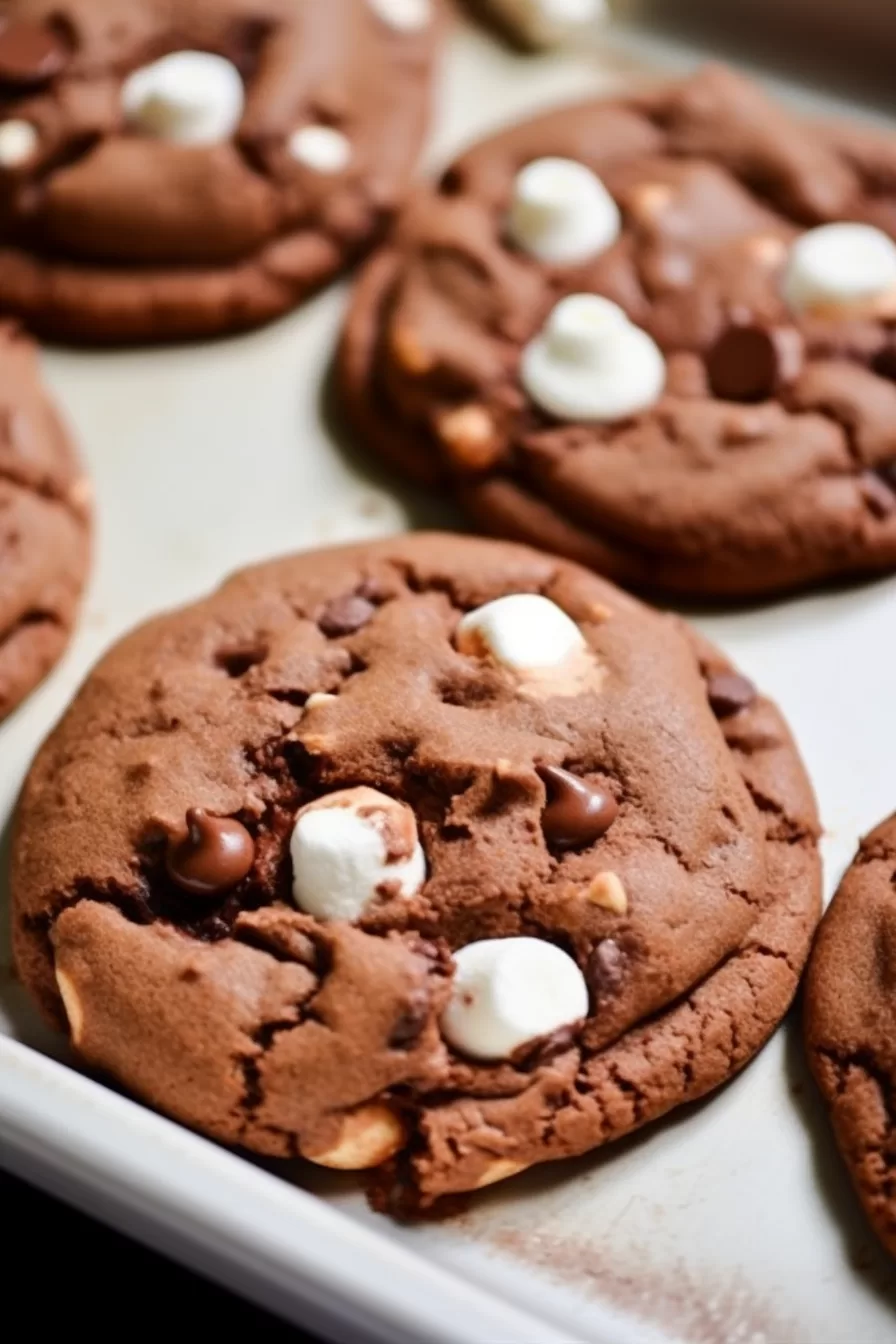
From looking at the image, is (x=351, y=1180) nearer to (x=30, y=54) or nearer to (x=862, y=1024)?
(x=862, y=1024)

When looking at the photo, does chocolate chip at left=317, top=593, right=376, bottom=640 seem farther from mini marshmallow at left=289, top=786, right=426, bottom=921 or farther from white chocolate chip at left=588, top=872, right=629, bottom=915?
white chocolate chip at left=588, top=872, right=629, bottom=915

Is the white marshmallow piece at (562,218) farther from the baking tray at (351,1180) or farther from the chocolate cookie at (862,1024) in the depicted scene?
the chocolate cookie at (862,1024)

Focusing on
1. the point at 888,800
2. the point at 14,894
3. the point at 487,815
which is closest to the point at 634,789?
the point at 487,815

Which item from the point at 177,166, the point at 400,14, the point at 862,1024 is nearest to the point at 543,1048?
the point at 862,1024

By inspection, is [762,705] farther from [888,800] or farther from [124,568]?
[124,568]

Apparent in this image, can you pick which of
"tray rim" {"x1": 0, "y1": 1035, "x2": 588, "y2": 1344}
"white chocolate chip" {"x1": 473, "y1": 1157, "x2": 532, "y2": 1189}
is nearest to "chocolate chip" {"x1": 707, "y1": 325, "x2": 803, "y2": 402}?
"white chocolate chip" {"x1": 473, "y1": 1157, "x2": 532, "y2": 1189}
